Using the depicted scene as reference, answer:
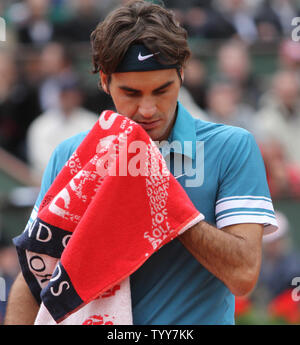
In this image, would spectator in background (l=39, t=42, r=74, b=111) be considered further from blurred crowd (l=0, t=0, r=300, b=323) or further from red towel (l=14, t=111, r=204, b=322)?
red towel (l=14, t=111, r=204, b=322)

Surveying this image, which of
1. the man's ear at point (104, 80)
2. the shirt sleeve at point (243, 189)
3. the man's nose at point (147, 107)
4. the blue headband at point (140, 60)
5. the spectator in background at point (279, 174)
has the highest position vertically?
the blue headband at point (140, 60)

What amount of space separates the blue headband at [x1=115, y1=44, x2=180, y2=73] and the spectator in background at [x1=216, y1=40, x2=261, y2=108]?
5934mm

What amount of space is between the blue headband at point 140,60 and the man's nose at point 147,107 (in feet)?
0.37

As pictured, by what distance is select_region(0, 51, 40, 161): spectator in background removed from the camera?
7949 mm

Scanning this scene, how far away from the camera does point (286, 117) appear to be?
7.94 m

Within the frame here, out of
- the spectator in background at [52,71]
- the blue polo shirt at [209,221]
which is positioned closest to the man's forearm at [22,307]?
the blue polo shirt at [209,221]

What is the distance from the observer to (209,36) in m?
9.31

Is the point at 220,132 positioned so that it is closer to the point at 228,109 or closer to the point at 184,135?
the point at 184,135

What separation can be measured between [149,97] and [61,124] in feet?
16.7

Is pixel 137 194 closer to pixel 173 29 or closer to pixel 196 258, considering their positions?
pixel 196 258

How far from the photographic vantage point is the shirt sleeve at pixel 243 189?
2539 millimetres

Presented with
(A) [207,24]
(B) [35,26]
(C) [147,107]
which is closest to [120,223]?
(C) [147,107]

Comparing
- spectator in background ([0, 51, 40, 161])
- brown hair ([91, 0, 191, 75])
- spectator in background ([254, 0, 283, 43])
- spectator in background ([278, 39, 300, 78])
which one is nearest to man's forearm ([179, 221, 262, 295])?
brown hair ([91, 0, 191, 75])

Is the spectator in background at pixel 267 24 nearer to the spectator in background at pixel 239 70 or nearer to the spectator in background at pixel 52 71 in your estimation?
the spectator in background at pixel 239 70
